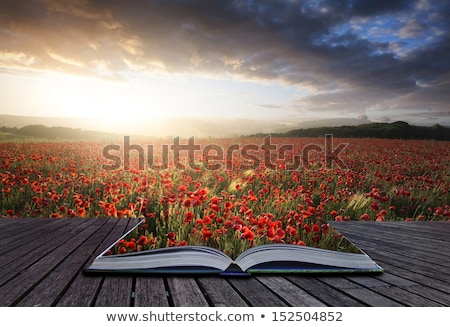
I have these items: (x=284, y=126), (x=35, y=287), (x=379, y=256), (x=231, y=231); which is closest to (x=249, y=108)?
(x=284, y=126)

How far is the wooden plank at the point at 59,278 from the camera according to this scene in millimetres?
1396

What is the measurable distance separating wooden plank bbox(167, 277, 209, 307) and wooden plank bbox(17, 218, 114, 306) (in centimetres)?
41

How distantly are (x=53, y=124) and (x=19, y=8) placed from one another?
5.41ft

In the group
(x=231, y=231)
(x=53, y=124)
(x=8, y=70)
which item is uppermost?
(x=8, y=70)

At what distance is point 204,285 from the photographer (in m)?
1.54

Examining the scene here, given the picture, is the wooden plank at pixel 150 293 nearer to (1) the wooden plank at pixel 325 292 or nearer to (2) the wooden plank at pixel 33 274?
(2) the wooden plank at pixel 33 274

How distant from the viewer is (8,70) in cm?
442

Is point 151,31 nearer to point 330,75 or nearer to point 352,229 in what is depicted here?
point 330,75

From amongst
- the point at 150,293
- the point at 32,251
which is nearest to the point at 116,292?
the point at 150,293

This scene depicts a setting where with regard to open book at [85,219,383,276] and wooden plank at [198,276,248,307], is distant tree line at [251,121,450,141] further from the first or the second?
wooden plank at [198,276,248,307]

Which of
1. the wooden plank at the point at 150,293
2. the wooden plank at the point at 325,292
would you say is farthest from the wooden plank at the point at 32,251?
the wooden plank at the point at 325,292

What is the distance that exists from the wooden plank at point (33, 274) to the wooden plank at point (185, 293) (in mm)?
540

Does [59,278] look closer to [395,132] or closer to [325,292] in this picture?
[325,292]

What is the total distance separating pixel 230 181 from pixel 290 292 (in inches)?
117
